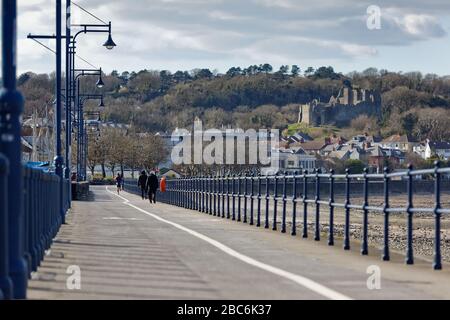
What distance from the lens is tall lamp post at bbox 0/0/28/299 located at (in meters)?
11.8

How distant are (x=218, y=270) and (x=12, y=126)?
4511 millimetres

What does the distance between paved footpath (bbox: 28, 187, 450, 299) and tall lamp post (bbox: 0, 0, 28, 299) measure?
2.31ft

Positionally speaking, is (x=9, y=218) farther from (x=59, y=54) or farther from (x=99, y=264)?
(x=59, y=54)

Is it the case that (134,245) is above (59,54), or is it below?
below

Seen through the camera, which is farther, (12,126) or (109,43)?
(109,43)

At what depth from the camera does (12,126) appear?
1191 cm

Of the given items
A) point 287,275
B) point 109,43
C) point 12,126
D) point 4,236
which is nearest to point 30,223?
point 287,275

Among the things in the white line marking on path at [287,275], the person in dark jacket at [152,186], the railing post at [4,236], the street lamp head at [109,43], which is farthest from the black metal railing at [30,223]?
the person in dark jacket at [152,186]

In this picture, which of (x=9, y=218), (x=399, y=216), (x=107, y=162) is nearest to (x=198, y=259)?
(x=9, y=218)

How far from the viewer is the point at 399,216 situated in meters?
84.9

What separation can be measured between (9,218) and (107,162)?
16303 centimetres

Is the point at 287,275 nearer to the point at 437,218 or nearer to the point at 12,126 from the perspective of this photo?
the point at 437,218

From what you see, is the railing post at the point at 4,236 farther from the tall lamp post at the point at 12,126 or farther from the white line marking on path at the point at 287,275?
the white line marking on path at the point at 287,275

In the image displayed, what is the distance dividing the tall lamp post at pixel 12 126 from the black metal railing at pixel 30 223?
0.17 ft
